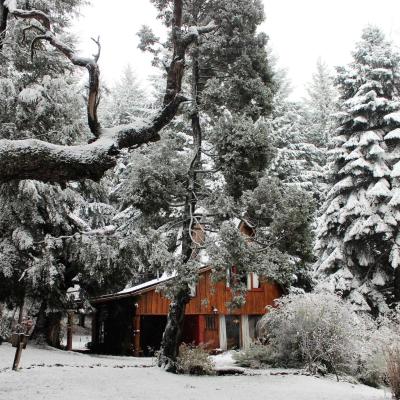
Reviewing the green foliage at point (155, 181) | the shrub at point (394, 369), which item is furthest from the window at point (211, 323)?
the shrub at point (394, 369)

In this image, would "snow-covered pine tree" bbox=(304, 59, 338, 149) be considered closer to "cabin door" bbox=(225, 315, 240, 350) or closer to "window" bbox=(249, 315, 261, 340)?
"window" bbox=(249, 315, 261, 340)

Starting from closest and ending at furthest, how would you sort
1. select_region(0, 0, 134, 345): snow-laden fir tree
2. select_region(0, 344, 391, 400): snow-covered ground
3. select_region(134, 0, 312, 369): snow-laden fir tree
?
select_region(0, 344, 391, 400): snow-covered ground → select_region(134, 0, 312, 369): snow-laden fir tree → select_region(0, 0, 134, 345): snow-laden fir tree

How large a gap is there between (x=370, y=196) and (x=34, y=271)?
1438 cm

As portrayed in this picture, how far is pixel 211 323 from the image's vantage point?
22.1 meters

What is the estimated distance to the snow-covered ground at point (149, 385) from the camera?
8602 millimetres

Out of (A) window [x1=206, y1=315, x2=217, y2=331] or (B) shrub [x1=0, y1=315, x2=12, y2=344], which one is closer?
(B) shrub [x1=0, y1=315, x2=12, y2=344]

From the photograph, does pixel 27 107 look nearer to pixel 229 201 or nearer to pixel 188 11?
pixel 188 11

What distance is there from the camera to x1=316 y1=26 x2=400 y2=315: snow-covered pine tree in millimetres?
19578

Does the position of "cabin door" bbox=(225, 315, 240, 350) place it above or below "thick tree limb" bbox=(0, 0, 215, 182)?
below

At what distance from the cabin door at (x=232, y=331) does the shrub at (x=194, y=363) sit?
9287mm

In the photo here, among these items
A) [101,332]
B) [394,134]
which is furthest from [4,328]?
[394,134]

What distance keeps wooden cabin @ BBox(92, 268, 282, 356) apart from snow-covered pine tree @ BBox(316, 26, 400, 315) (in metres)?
4.17

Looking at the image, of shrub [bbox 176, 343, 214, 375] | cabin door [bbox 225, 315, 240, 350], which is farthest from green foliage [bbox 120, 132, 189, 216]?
cabin door [bbox 225, 315, 240, 350]

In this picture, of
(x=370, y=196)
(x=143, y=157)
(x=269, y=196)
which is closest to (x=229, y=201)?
(x=269, y=196)
